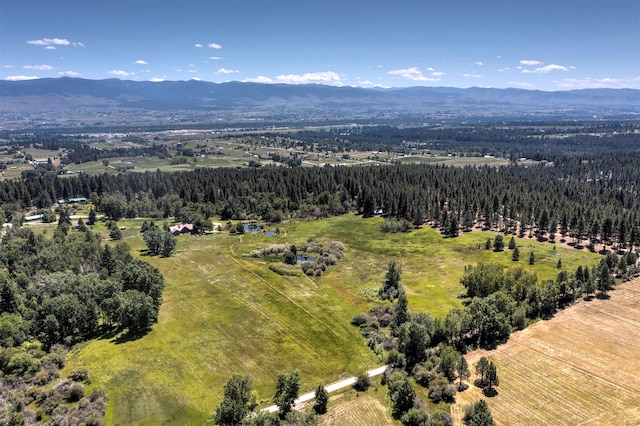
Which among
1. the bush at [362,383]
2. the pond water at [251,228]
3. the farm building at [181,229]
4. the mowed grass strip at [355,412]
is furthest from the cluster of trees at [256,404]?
the pond water at [251,228]

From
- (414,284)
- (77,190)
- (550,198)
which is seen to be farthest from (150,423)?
(77,190)

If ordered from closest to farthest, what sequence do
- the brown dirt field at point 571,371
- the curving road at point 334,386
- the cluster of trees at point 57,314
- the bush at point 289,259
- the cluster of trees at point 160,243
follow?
the brown dirt field at point 571,371
the curving road at point 334,386
the cluster of trees at point 57,314
the bush at point 289,259
the cluster of trees at point 160,243

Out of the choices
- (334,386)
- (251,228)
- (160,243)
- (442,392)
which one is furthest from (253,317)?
(251,228)

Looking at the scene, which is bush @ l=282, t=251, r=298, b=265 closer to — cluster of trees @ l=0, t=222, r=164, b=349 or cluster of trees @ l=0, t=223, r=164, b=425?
cluster of trees @ l=0, t=222, r=164, b=349

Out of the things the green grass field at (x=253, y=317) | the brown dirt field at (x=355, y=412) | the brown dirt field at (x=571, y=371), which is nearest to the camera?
the brown dirt field at (x=355, y=412)

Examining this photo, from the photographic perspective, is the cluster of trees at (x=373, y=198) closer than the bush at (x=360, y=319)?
No

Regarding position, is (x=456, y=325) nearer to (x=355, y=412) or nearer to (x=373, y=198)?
(x=355, y=412)

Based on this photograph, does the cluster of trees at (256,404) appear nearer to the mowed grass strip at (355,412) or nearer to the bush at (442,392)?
the mowed grass strip at (355,412)
